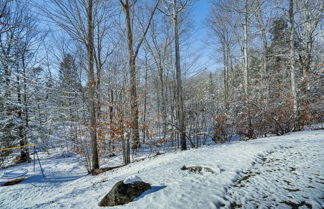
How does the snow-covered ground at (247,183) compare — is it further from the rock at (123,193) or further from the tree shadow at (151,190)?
the rock at (123,193)

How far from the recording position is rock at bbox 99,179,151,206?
2.32 m

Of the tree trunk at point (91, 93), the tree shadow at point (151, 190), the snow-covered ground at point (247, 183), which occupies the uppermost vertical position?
the tree trunk at point (91, 93)

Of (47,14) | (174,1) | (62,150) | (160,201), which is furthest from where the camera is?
(62,150)

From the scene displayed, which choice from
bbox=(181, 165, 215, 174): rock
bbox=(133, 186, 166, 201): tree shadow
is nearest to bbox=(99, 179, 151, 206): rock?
bbox=(133, 186, 166, 201): tree shadow

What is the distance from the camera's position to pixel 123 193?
2.40 m

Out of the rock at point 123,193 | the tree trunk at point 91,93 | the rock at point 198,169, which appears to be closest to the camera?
the rock at point 123,193

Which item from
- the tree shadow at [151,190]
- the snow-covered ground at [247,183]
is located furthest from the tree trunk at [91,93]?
the tree shadow at [151,190]

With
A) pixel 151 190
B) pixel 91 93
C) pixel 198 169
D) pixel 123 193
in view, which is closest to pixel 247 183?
pixel 198 169

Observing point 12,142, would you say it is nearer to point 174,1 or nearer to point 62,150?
point 62,150

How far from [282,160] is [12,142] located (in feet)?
42.9

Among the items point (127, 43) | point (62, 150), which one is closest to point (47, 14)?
point (127, 43)

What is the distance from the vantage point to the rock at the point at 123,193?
232cm

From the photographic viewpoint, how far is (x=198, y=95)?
809 cm

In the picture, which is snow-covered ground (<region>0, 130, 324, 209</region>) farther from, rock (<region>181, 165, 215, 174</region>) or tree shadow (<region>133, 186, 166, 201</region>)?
rock (<region>181, 165, 215, 174</region>)
